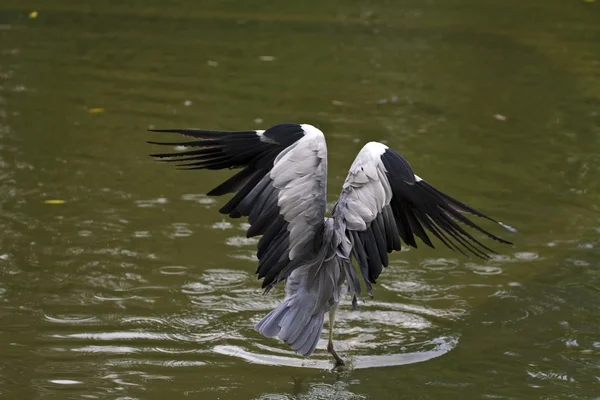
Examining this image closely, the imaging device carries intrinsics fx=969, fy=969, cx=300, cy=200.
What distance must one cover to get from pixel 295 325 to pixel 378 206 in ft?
2.40

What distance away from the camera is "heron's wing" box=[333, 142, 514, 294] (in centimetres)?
476

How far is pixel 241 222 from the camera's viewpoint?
274 inches

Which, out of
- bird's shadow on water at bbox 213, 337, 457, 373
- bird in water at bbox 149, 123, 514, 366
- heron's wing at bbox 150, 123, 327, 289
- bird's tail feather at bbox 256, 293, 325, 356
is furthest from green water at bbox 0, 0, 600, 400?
heron's wing at bbox 150, 123, 327, 289

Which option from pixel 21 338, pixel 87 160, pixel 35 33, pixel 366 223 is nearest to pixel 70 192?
pixel 87 160

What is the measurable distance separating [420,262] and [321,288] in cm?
153

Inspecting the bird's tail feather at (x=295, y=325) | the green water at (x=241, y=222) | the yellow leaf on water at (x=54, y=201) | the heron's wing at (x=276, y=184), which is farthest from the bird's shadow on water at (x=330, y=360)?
the yellow leaf on water at (x=54, y=201)

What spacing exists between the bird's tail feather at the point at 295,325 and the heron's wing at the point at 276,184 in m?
0.18

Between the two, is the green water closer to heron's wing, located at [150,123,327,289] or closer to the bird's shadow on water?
the bird's shadow on water

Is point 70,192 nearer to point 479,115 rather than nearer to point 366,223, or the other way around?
point 366,223

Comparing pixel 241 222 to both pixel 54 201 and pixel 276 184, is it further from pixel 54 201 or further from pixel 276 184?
pixel 276 184

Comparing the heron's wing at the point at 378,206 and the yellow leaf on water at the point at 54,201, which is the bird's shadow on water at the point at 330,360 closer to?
the heron's wing at the point at 378,206

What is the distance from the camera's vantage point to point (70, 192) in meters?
7.31

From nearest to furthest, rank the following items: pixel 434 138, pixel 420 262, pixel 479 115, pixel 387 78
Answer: pixel 420 262 → pixel 434 138 → pixel 479 115 → pixel 387 78

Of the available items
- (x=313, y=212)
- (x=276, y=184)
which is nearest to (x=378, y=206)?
(x=313, y=212)
